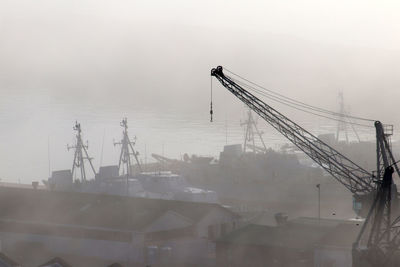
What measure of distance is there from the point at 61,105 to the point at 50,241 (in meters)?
89.3

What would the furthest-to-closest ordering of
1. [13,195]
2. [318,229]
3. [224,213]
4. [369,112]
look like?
[369,112], [13,195], [224,213], [318,229]

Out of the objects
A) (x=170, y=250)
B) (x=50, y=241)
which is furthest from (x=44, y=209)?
(x=170, y=250)

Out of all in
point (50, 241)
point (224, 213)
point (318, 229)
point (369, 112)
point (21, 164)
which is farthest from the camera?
point (369, 112)

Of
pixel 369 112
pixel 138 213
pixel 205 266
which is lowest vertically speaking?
pixel 205 266

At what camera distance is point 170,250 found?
839 inches

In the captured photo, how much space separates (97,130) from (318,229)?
63.0 metres

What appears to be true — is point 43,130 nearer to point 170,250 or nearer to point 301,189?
point 301,189

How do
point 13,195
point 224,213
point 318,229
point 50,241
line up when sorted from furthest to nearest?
point 13,195, point 224,213, point 50,241, point 318,229

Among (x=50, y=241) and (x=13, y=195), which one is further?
(x=13, y=195)

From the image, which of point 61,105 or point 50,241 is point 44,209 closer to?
point 50,241

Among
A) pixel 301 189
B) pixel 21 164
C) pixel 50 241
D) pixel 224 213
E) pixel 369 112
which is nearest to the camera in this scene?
pixel 50 241

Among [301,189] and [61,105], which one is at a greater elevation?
[61,105]

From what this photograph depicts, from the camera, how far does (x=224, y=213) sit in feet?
79.7

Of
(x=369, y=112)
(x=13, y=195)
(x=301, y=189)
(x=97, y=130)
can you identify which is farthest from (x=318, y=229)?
(x=369, y=112)
